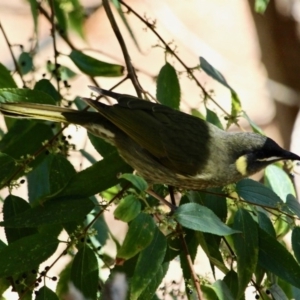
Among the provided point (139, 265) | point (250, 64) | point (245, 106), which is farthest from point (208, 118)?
point (250, 64)

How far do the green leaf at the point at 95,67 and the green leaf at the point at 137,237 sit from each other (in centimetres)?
101

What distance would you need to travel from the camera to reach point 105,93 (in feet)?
9.72

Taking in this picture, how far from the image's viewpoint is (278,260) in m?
2.63

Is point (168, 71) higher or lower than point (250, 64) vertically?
lower

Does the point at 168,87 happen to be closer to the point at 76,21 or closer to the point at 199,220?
the point at 199,220

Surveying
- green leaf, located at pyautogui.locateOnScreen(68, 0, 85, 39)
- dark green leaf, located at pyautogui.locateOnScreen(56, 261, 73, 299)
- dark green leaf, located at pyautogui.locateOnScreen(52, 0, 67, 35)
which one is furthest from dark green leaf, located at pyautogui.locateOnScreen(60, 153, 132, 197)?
green leaf, located at pyautogui.locateOnScreen(68, 0, 85, 39)

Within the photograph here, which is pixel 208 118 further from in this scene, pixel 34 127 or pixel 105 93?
pixel 34 127

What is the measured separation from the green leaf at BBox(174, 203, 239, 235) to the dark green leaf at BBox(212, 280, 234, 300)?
0.21 metres

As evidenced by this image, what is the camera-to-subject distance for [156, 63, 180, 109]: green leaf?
324 centimetres

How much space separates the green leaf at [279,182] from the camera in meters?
3.08

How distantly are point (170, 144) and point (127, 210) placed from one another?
2.82 feet

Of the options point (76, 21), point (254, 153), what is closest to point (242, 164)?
point (254, 153)

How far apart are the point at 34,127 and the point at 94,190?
48 centimetres

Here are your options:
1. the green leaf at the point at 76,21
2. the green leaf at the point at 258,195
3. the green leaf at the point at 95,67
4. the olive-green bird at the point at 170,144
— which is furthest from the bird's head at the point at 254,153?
the green leaf at the point at 76,21
